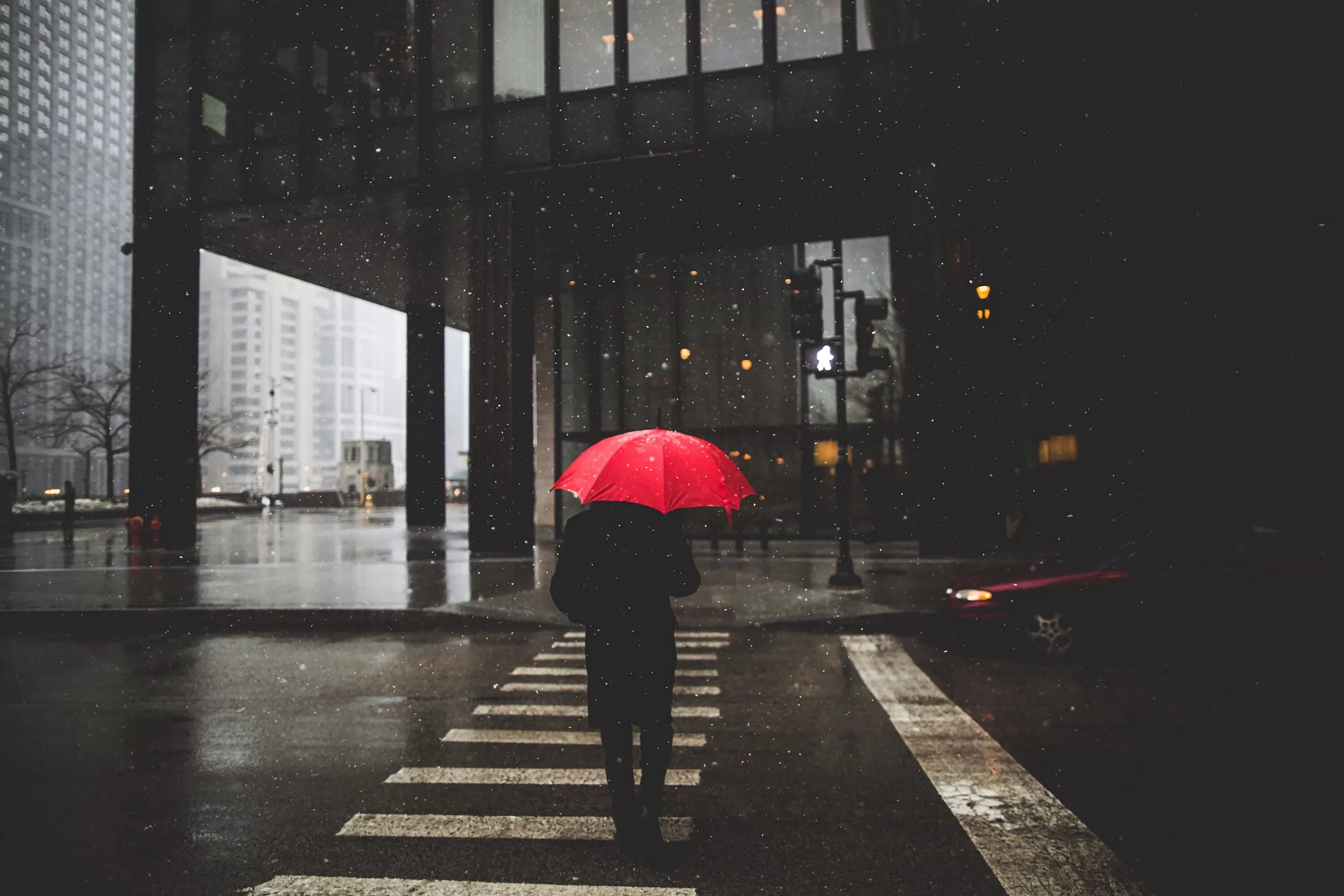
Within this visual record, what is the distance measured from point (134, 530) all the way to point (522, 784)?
20.8 meters

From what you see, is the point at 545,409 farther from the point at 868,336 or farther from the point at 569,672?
the point at 569,672

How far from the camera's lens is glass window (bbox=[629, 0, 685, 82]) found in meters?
18.7

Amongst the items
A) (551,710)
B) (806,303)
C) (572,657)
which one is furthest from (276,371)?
(551,710)

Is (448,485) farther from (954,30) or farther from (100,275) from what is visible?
(100,275)

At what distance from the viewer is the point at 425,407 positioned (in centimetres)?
3105

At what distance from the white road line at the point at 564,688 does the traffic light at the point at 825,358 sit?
6.80 metres

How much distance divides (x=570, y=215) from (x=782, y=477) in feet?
31.2

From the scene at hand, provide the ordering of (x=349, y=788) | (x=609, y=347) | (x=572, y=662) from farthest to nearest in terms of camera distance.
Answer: (x=609, y=347), (x=572, y=662), (x=349, y=788)

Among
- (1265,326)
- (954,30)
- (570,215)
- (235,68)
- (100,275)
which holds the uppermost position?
(100,275)

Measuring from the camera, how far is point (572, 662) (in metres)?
8.53

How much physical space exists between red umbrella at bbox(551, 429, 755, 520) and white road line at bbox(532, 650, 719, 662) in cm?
514

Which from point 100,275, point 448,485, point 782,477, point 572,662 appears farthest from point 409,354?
point 100,275

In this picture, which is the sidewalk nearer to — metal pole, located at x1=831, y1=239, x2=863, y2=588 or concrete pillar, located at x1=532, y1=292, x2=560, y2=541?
metal pole, located at x1=831, y1=239, x2=863, y2=588

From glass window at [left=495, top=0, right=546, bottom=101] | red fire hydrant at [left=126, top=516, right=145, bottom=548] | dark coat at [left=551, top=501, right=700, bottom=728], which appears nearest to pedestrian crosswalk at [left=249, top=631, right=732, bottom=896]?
dark coat at [left=551, top=501, right=700, bottom=728]
